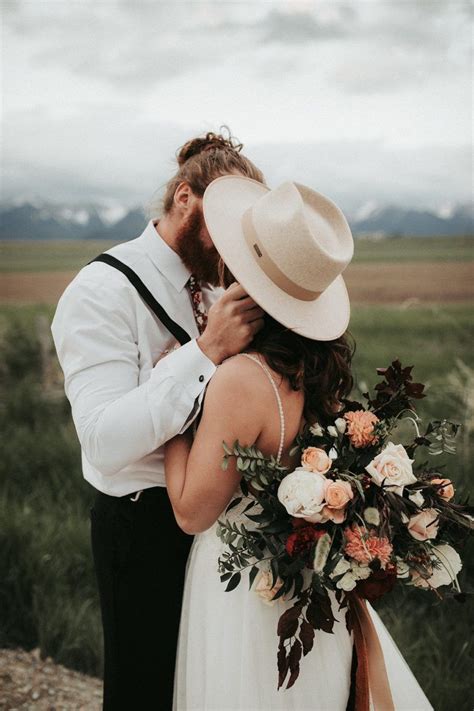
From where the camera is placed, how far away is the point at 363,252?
888 inches

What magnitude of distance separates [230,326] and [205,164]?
85cm

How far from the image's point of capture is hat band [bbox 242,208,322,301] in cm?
195

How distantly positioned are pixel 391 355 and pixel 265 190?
25.1 feet

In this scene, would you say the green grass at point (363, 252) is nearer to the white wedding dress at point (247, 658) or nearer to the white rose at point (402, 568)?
the white wedding dress at point (247, 658)

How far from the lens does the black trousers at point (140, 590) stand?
2332mm

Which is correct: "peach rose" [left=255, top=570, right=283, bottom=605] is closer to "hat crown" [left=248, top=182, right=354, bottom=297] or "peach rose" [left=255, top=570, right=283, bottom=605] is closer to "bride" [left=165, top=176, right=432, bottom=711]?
"bride" [left=165, top=176, right=432, bottom=711]

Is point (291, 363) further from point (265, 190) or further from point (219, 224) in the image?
point (265, 190)

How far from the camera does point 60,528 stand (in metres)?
4.32

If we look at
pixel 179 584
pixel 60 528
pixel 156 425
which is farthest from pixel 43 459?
pixel 156 425

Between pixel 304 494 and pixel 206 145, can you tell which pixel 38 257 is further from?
pixel 304 494

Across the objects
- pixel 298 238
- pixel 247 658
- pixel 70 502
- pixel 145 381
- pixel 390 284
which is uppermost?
pixel 298 238

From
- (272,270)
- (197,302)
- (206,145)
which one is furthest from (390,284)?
(272,270)

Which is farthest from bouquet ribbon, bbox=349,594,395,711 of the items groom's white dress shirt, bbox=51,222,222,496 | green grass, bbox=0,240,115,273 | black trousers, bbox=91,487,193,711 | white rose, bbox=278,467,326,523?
green grass, bbox=0,240,115,273

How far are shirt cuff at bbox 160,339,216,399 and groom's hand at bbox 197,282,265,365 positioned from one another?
0.07ft
